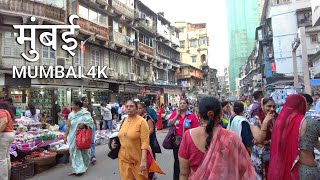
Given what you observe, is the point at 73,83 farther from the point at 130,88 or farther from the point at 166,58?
the point at 166,58

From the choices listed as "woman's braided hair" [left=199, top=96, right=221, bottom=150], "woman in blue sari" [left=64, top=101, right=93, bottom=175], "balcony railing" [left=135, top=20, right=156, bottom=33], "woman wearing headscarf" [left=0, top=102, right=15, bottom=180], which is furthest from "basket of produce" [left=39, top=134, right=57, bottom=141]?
"balcony railing" [left=135, top=20, right=156, bottom=33]

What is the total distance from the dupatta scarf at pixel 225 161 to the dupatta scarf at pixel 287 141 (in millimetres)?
975

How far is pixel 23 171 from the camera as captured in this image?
23.9 feet

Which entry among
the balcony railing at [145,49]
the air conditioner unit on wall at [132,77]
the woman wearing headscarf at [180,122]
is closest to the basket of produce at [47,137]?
the woman wearing headscarf at [180,122]

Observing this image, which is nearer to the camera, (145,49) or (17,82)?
(17,82)

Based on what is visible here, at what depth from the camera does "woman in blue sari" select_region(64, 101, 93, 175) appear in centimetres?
740

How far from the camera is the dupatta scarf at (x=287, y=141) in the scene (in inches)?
124

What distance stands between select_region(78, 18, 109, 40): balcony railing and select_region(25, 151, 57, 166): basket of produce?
44.7ft

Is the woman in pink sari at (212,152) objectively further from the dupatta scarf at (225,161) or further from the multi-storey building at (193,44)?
the multi-storey building at (193,44)

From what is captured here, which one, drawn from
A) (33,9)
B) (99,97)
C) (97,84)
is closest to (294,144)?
(33,9)

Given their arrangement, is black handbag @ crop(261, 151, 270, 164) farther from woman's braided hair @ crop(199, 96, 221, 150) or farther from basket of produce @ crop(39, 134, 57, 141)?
basket of produce @ crop(39, 134, 57, 141)

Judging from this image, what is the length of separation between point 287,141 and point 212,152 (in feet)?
4.24

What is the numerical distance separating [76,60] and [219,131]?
20.0 metres
